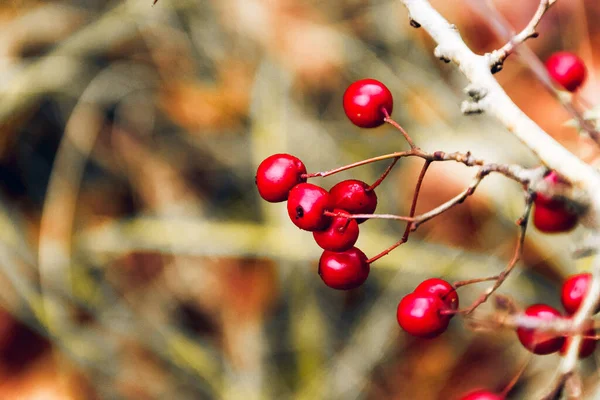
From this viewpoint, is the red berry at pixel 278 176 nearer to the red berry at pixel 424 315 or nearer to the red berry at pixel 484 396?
the red berry at pixel 424 315

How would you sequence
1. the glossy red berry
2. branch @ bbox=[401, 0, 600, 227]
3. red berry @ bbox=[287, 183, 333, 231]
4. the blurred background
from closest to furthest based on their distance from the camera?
1. branch @ bbox=[401, 0, 600, 227]
2. red berry @ bbox=[287, 183, 333, 231]
3. the glossy red berry
4. the blurred background

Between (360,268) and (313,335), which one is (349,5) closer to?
(313,335)

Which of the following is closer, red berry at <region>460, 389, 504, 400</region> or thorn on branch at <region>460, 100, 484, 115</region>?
thorn on branch at <region>460, 100, 484, 115</region>

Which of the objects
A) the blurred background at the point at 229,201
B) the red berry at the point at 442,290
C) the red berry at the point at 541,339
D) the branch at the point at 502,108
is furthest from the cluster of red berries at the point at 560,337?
the blurred background at the point at 229,201

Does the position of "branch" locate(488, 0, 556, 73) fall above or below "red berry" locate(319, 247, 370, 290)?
above

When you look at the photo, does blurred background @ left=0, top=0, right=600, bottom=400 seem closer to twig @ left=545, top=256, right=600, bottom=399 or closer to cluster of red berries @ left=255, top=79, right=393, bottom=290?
cluster of red berries @ left=255, top=79, right=393, bottom=290

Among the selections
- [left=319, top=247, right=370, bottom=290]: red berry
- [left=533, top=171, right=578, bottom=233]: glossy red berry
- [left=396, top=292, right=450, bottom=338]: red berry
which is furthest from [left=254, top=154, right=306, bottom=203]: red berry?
[left=533, top=171, right=578, bottom=233]: glossy red berry

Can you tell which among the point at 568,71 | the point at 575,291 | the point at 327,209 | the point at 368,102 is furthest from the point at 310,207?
the point at 568,71
